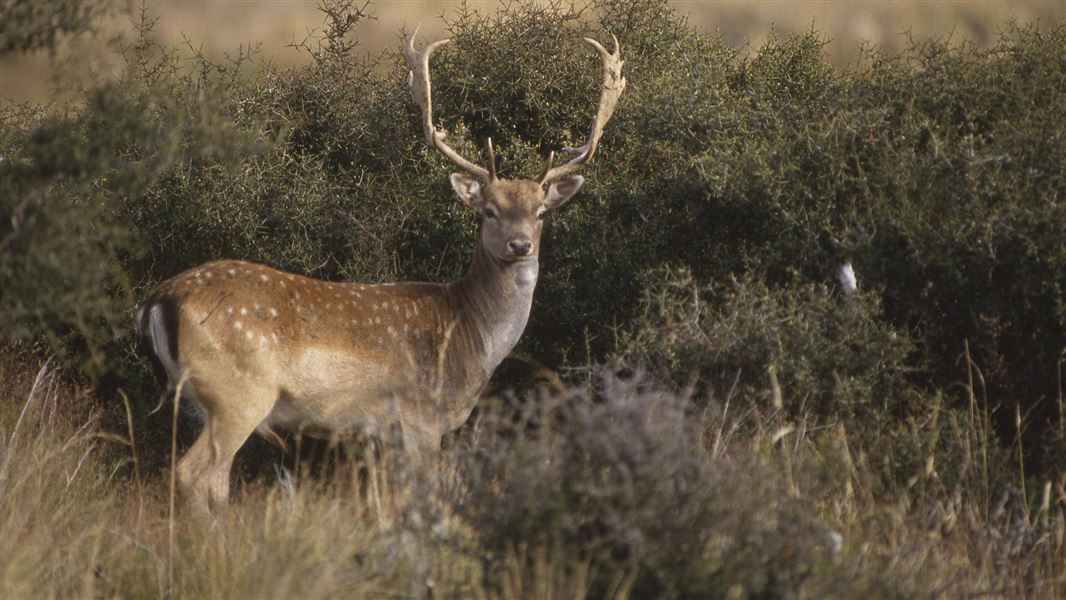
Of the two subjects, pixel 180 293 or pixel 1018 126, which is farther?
pixel 1018 126

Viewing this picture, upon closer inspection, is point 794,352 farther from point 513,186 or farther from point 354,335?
point 354,335

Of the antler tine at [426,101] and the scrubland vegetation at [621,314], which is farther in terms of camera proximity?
the antler tine at [426,101]

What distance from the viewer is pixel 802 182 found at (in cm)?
707

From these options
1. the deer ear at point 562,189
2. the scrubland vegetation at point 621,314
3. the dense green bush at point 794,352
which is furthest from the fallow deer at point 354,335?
the dense green bush at point 794,352

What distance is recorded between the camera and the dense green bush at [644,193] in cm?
630

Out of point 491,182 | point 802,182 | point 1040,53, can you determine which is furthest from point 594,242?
point 1040,53

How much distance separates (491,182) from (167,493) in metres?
2.25

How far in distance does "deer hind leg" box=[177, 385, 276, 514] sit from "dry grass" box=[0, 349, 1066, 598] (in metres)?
0.25

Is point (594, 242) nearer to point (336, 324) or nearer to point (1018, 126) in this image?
point (336, 324)

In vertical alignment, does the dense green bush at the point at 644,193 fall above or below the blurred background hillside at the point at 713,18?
below

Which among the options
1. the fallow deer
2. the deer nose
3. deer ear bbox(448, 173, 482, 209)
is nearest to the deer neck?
the fallow deer

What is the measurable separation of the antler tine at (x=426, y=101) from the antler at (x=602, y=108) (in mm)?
423

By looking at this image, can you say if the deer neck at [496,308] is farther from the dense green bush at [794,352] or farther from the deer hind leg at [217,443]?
the deer hind leg at [217,443]

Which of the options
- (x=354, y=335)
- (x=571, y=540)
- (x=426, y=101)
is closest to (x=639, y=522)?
(x=571, y=540)
